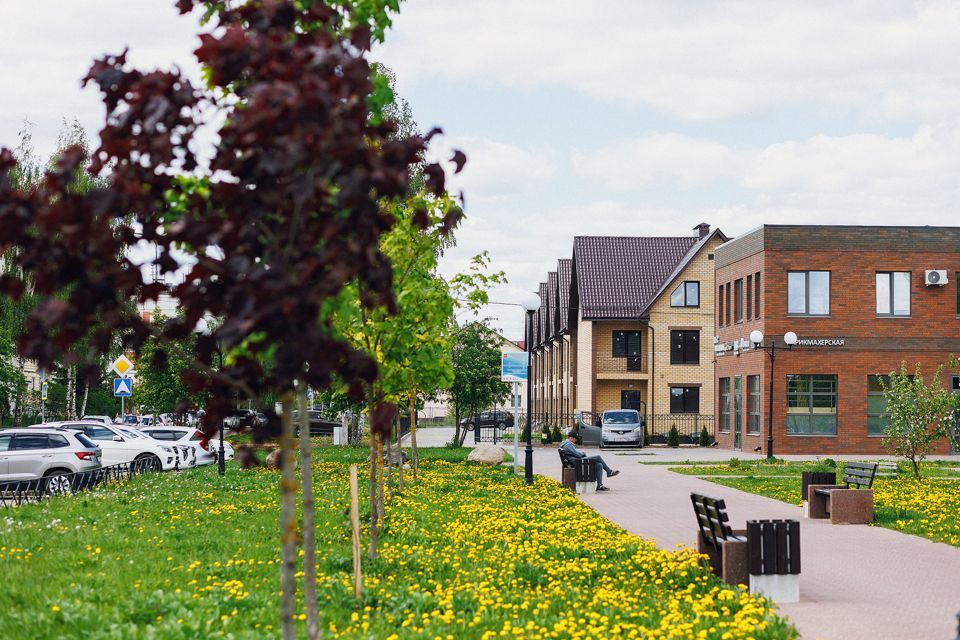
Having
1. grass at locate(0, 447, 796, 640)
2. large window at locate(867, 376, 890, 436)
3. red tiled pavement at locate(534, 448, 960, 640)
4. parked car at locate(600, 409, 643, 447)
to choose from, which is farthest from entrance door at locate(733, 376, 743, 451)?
grass at locate(0, 447, 796, 640)

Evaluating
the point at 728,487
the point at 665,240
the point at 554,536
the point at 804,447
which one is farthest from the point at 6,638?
the point at 665,240

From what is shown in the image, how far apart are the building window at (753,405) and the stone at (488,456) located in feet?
43.9

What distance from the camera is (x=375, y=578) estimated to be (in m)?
10.7

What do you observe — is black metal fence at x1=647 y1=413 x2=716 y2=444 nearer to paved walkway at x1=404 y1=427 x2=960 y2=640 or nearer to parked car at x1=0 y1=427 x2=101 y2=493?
paved walkway at x1=404 y1=427 x2=960 y2=640

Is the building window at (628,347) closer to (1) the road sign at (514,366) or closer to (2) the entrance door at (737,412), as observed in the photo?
(2) the entrance door at (737,412)

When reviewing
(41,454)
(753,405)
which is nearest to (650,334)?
(753,405)

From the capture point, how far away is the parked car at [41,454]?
24.0 metres

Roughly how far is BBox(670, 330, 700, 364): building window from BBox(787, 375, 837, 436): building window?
48.1 ft

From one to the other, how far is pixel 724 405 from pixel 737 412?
2.78 meters

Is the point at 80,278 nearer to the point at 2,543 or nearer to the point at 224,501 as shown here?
the point at 2,543

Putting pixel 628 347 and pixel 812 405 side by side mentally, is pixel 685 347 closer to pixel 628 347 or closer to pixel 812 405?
pixel 628 347

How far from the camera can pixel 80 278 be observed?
16.8 ft

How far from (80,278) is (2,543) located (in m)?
9.11

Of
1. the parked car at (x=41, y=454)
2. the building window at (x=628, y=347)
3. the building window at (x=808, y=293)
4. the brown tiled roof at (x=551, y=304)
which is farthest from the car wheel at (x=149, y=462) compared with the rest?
the brown tiled roof at (x=551, y=304)
